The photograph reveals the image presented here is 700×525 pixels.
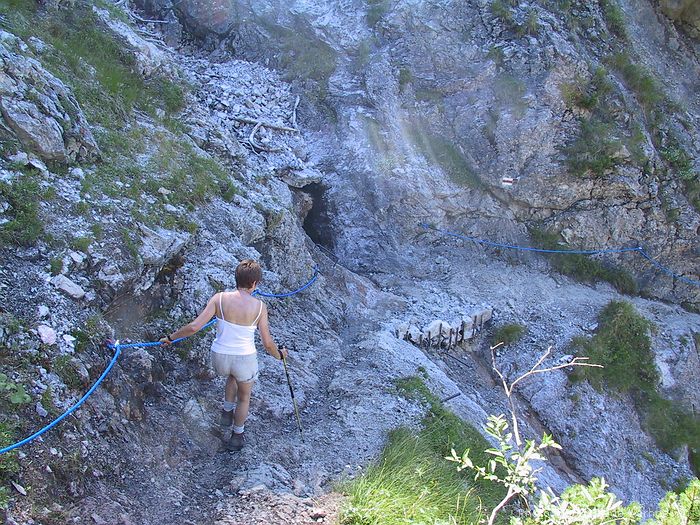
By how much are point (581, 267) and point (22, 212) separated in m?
11.4

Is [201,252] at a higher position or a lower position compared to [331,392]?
higher

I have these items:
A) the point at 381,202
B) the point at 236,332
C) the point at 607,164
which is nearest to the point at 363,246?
the point at 381,202

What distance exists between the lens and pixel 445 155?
12.4 m

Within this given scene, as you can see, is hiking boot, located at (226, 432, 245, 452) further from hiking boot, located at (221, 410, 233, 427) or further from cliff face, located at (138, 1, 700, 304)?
cliff face, located at (138, 1, 700, 304)

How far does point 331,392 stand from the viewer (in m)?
6.82

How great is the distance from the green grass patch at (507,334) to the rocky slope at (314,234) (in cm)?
32

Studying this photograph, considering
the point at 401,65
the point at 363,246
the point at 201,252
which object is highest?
the point at 401,65

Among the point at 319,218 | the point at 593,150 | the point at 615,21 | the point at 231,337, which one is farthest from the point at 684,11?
the point at 231,337

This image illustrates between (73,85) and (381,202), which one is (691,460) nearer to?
(381,202)

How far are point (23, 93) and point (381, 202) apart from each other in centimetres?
723

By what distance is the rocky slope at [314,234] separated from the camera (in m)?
4.70

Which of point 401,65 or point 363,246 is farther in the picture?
point 401,65

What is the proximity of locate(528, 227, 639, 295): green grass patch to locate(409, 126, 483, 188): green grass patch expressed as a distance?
6.45 feet

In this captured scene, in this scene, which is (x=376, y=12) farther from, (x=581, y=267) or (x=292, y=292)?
(x=292, y=292)
